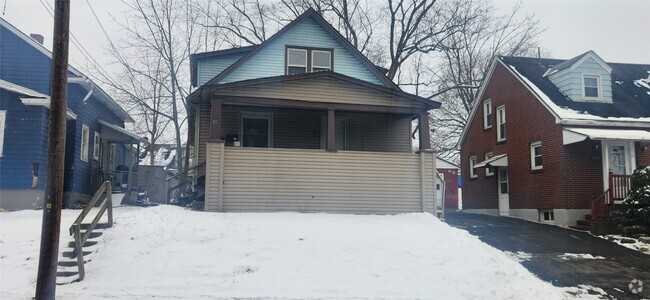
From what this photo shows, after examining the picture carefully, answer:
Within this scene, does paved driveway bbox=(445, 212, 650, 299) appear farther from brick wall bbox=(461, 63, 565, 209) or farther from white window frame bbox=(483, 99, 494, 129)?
white window frame bbox=(483, 99, 494, 129)

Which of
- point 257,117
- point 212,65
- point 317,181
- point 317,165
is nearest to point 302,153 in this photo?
point 317,165

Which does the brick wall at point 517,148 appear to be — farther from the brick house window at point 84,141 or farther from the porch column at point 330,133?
the brick house window at point 84,141

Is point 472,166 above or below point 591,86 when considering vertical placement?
below

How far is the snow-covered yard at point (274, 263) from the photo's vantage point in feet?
26.9

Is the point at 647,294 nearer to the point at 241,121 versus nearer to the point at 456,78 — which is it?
the point at 241,121

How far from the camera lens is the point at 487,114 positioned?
2323cm

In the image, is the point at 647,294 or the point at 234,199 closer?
the point at 647,294

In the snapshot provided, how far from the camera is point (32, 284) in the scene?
8.09 metres

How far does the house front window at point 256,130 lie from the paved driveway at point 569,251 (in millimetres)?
6996

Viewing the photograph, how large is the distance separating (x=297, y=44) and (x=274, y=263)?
429 inches

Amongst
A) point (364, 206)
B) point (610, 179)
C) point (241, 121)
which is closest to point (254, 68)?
point (241, 121)

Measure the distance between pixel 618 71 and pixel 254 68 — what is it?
631 inches

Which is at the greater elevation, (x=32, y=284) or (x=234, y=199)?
(x=234, y=199)

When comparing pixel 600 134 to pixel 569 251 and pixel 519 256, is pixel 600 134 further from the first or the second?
pixel 519 256
